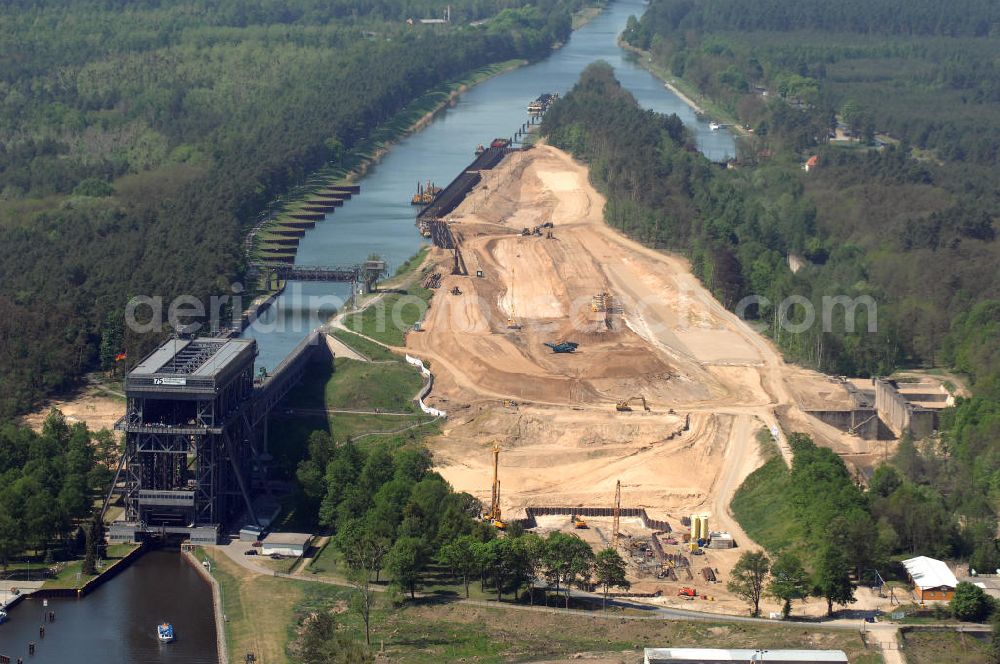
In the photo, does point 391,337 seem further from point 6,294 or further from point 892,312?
point 892,312

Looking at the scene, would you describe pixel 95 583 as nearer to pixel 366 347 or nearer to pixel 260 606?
pixel 260 606

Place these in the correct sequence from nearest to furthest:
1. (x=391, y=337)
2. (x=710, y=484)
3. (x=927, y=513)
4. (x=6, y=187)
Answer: (x=927, y=513) → (x=710, y=484) → (x=391, y=337) → (x=6, y=187)

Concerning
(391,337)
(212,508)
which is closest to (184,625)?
(212,508)

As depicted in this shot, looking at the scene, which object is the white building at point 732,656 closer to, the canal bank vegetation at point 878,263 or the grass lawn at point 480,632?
the grass lawn at point 480,632

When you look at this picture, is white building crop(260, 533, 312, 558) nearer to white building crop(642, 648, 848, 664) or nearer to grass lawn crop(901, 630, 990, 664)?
white building crop(642, 648, 848, 664)

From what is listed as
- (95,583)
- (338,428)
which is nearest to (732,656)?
(95,583)
